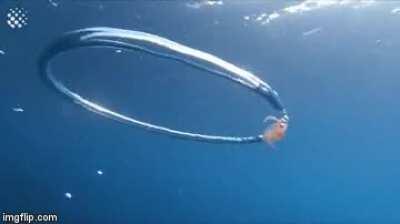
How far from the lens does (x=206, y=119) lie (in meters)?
13.2

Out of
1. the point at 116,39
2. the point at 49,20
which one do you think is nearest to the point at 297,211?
the point at 49,20

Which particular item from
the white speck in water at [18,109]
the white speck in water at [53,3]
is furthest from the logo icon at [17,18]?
the white speck in water at [18,109]

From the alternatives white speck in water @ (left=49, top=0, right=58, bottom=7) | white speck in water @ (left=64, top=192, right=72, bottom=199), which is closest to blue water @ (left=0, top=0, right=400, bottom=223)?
white speck in water @ (left=49, top=0, right=58, bottom=7)

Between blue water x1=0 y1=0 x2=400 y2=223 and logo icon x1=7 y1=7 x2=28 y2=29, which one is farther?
blue water x1=0 y1=0 x2=400 y2=223

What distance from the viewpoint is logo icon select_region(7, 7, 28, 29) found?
27.2 feet

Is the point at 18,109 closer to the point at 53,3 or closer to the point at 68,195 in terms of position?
the point at 53,3

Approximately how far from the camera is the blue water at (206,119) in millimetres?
8664

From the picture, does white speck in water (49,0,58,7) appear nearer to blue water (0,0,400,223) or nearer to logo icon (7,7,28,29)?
blue water (0,0,400,223)

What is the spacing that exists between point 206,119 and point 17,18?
19.3 ft

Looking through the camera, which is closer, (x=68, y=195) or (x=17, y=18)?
(x=17, y=18)

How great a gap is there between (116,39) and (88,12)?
312 cm

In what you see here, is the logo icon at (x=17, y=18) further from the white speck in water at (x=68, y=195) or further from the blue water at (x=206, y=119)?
the white speck in water at (x=68, y=195)

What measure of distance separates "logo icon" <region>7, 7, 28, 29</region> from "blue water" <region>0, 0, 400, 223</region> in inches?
4.3

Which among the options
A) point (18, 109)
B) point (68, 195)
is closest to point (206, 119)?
point (18, 109)
